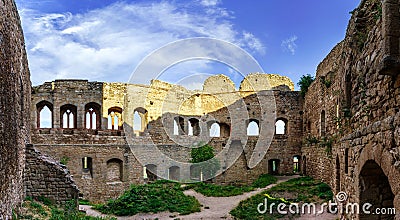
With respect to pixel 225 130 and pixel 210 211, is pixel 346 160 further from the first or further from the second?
pixel 225 130

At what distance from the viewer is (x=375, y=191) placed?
223 inches

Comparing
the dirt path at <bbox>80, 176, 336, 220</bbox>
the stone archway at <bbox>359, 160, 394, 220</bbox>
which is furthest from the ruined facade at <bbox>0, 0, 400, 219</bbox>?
the dirt path at <bbox>80, 176, 336, 220</bbox>

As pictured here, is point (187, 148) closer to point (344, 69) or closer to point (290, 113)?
point (290, 113)

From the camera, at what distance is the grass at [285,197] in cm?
1197

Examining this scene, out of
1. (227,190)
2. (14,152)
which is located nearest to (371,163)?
(14,152)

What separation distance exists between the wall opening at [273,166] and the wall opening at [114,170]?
9.73m

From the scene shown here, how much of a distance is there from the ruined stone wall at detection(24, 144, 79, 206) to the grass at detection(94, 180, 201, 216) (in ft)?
7.96

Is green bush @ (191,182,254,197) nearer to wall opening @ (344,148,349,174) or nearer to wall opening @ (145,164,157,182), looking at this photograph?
wall opening @ (145,164,157,182)

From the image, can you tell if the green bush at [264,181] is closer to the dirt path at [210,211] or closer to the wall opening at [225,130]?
the dirt path at [210,211]

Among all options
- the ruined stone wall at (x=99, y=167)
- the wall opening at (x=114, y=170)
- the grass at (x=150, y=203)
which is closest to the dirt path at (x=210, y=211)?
the grass at (x=150, y=203)

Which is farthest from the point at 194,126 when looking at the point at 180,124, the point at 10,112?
the point at 10,112

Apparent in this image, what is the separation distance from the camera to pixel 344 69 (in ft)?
22.7

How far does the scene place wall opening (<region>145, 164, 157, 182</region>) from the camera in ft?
67.7

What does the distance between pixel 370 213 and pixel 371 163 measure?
0.95m
